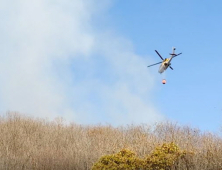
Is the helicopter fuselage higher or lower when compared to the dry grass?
higher

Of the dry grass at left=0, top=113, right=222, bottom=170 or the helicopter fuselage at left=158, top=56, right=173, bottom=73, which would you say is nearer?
the dry grass at left=0, top=113, right=222, bottom=170

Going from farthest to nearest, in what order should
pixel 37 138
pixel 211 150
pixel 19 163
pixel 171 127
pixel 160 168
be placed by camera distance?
pixel 171 127
pixel 37 138
pixel 19 163
pixel 211 150
pixel 160 168

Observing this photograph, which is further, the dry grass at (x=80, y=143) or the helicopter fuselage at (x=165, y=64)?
the helicopter fuselage at (x=165, y=64)

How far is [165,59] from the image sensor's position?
12602mm

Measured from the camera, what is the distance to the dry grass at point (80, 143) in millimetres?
9766

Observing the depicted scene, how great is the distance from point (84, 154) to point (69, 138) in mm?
4686

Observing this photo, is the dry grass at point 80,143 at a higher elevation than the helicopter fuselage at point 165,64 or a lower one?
lower

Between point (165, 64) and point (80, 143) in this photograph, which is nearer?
point (165, 64)

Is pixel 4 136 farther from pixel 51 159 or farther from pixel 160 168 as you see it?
pixel 160 168

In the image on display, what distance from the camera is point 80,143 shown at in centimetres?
1355

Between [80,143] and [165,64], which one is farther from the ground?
[165,64]

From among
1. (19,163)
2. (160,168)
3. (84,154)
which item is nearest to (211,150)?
(160,168)

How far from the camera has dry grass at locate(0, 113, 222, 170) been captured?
9.77 m

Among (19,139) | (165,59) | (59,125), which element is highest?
(165,59)
